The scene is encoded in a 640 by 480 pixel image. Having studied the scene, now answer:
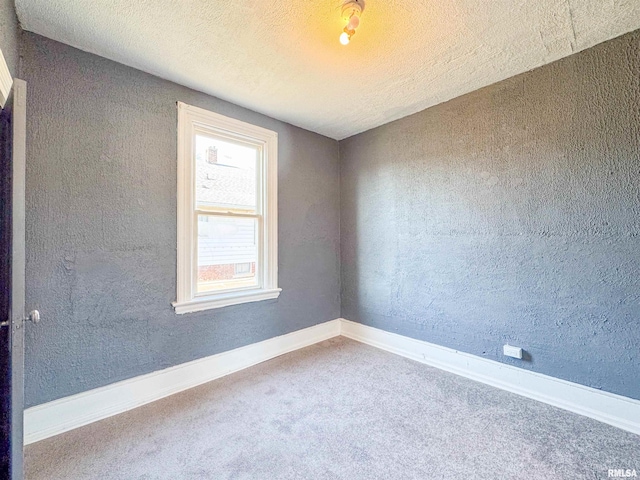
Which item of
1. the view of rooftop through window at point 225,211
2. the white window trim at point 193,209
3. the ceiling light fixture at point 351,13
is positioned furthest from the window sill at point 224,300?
the ceiling light fixture at point 351,13

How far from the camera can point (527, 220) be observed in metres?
2.18

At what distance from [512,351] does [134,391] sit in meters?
2.91

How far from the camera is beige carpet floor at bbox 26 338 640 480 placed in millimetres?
1475

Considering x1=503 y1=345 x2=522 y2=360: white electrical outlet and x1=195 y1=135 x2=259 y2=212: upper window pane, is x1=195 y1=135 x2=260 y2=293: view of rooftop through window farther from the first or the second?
x1=503 y1=345 x2=522 y2=360: white electrical outlet

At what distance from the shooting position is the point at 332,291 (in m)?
3.55

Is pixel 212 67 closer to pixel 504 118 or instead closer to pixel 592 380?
pixel 504 118

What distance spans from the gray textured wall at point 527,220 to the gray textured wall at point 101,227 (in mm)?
1866

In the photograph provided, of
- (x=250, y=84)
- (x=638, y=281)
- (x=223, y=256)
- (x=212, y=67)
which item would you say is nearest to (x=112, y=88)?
(x=212, y=67)

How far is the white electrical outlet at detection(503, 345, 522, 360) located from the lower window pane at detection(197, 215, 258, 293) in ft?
7.52

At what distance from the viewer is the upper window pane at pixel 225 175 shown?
253 centimetres

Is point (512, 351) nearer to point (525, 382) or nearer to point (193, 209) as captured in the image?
point (525, 382)

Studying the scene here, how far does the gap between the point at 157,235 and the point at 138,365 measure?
0.99 metres

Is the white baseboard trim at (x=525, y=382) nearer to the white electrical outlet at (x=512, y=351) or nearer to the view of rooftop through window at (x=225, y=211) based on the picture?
the white electrical outlet at (x=512, y=351)

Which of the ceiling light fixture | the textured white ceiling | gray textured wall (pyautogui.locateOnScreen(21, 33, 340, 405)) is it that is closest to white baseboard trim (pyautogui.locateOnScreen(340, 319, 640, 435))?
gray textured wall (pyautogui.locateOnScreen(21, 33, 340, 405))
